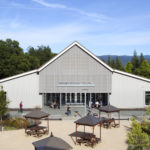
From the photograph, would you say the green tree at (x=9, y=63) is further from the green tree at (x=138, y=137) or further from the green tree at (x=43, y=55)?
the green tree at (x=138, y=137)

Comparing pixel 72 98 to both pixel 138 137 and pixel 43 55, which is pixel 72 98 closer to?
pixel 138 137

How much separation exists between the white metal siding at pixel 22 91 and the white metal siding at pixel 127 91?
42.6ft

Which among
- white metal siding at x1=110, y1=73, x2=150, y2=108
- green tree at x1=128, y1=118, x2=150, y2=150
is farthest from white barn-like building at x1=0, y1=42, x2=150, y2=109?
green tree at x1=128, y1=118, x2=150, y2=150

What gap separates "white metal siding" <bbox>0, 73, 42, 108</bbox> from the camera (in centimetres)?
3173

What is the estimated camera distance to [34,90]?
3212cm

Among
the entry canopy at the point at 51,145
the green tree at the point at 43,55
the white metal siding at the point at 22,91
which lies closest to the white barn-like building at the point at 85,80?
the white metal siding at the point at 22,91

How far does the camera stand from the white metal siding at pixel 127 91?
32344 millimetres

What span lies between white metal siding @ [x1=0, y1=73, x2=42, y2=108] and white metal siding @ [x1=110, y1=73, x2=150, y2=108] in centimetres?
1299

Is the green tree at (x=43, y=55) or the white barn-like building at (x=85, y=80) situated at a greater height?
the green tree at (x=43, y=55)

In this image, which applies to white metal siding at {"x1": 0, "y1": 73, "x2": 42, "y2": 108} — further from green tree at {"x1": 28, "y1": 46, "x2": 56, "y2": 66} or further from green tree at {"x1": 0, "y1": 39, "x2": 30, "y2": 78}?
green tree at {"x1": 28, "y1": 46, "x2": 56, "y2": 66}

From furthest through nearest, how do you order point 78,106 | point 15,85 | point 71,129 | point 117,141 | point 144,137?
point 78,106
point 15,85
point 71,129
point 117,141
point 144,137

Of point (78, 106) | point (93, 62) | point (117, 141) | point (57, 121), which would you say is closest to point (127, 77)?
point (93, 62)

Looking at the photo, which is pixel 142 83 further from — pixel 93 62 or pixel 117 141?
pixel 117 141

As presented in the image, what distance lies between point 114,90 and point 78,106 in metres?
6.69
